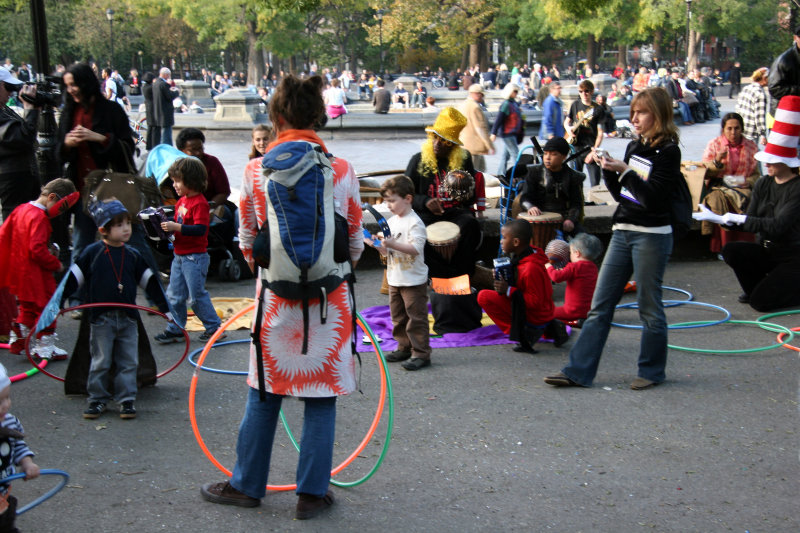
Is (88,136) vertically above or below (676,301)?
above

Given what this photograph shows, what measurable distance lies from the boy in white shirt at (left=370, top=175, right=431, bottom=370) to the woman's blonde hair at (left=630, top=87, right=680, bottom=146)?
1885mm

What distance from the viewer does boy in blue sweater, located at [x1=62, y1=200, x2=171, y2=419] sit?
5.43 metres

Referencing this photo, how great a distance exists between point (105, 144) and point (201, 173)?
101cm

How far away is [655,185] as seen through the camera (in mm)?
5547

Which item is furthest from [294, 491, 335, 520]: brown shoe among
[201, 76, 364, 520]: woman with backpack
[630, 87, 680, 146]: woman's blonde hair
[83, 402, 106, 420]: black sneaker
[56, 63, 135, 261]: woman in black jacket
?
[56, 63, 135, 261]: woman in black jacket

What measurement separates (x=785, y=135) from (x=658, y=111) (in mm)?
2406

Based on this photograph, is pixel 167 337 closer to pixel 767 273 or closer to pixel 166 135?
pixel 767 273

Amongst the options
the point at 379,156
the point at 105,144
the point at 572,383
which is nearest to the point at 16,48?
the point at 379,156

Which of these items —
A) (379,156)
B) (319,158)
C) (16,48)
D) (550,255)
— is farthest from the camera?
(16,48)

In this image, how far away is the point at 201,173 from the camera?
7121mm

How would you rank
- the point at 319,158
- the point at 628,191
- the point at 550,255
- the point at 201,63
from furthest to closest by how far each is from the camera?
the point at 201,63 → the point at 550,255 → the point at 628,191 → the point at 319,158

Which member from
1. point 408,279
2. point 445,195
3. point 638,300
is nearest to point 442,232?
point 445,195

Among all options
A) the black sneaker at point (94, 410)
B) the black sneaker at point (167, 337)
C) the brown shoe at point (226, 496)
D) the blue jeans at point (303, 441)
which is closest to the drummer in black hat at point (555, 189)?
the black sneaker at point (167, 337)

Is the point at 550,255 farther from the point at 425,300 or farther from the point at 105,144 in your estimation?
the point at 105,144
